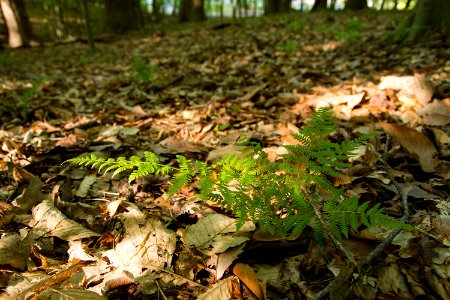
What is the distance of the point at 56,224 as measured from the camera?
163 cm

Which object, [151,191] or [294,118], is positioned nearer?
[151,191]

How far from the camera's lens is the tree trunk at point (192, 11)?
15.0 metres

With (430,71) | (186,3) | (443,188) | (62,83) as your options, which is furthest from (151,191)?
(186,3)

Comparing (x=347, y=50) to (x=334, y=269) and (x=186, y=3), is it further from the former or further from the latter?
(x=186, y=3)

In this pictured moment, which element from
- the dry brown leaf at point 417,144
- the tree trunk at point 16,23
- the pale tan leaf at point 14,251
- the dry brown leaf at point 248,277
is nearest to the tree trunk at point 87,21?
the tree trunk at point 16,23

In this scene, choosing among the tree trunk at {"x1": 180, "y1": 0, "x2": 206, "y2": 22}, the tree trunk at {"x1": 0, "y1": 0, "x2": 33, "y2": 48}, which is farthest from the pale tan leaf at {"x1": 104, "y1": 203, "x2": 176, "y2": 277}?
the tree trunk at {"x1": 180, "y1": 0, "x2": 206, "y2": 22}

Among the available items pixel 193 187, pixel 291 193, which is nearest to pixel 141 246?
pixel 193 187

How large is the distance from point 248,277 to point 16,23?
14.0m

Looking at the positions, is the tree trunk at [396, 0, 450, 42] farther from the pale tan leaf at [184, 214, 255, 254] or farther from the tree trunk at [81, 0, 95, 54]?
the tree trunk at [81, 0, 95, 54]

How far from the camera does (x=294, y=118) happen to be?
2.88m

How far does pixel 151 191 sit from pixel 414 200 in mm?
1429

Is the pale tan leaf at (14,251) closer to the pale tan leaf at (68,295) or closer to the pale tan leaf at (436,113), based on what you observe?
the pale tan leaf at (68,295)

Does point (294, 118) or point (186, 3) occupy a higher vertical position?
point (186, 3)

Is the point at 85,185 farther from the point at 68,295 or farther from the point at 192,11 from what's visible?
the point at 192,11
